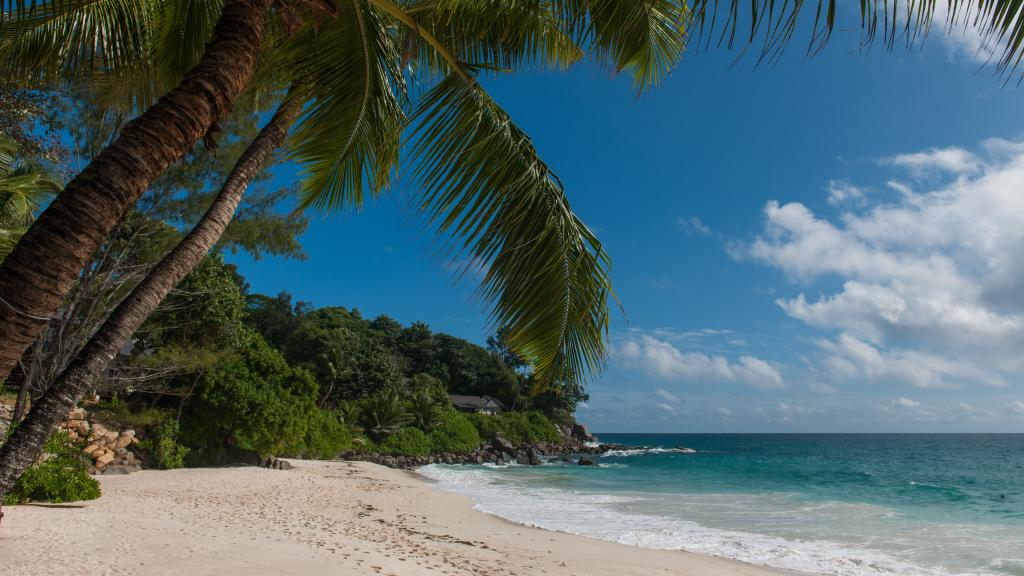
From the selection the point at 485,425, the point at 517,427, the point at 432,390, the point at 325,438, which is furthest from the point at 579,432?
the point at 325,438

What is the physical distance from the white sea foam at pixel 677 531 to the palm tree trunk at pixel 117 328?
8.89 meters

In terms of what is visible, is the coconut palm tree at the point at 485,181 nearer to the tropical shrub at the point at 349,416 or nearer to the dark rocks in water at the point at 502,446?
the tropical shrub at the point at 349,416

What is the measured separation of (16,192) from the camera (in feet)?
30.5

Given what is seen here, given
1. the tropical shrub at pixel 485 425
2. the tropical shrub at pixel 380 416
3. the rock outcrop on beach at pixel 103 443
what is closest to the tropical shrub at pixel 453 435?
the tropical shrub at pixel 485 425

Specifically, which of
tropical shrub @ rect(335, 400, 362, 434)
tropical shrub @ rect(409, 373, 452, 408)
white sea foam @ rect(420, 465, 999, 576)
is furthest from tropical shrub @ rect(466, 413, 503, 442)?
white sea foam @ rect(420, 465, 999, 576)

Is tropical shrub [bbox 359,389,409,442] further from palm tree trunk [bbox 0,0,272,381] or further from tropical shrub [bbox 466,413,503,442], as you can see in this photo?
palm tree trunk [bbox 0,0,272,381]

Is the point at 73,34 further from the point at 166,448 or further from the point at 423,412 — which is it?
the point at 423,412

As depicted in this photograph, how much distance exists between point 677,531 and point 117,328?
446 inches

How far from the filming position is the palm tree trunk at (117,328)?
2627 mm

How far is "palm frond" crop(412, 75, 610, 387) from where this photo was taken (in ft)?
14.1

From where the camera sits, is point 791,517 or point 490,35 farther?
point 791,517

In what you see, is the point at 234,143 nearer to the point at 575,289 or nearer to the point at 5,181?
the point at 5,181

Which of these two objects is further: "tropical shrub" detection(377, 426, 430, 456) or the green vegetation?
"tropical shrub" detection(377, 426, 430, 456)

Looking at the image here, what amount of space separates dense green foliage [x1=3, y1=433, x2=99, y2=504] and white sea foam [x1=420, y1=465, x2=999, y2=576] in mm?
7545
